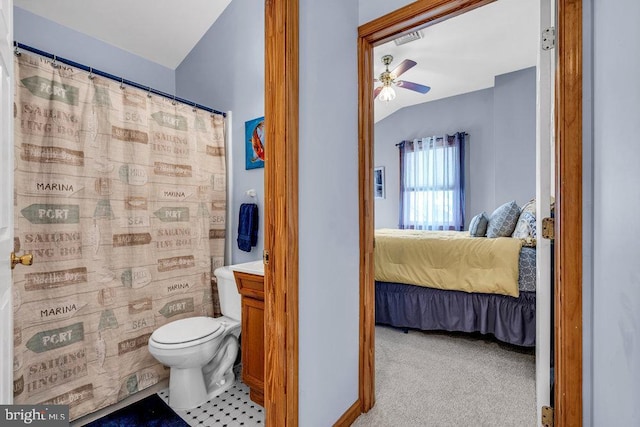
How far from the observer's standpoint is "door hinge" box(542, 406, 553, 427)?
3.96ft

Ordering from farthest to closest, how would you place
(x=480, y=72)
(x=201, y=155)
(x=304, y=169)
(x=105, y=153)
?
(x=480, y=72)
(x=201, y=155)
(x=105, y=153)
(x=304, y=169)

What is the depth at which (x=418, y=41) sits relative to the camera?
10.7 feet

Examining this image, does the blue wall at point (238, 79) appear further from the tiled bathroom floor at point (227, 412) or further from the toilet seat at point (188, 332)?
the tiled bathroom floor at point (227, 412)

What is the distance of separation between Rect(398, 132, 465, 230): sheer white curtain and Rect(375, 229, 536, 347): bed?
8.26 ft

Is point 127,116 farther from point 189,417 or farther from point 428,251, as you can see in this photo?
point 428,251

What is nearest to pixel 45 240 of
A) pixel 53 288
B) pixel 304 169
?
pixel 53 288

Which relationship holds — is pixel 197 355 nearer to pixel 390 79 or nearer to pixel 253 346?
pixel 253 346

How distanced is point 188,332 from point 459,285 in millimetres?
1999

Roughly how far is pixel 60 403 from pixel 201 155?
172 cm

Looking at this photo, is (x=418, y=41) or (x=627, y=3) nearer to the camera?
(x=627, y=3)

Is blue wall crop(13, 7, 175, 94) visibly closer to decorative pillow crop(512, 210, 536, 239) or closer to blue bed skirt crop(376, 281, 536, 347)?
blue bed skirt crop(376, 281, 536, 347)

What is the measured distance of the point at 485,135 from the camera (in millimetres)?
4680

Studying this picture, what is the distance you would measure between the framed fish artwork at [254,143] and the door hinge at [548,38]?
1.78 meters

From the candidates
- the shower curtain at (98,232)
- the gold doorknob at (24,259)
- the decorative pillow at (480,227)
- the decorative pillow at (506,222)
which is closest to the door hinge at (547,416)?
the decorative pillow at (506,222)
